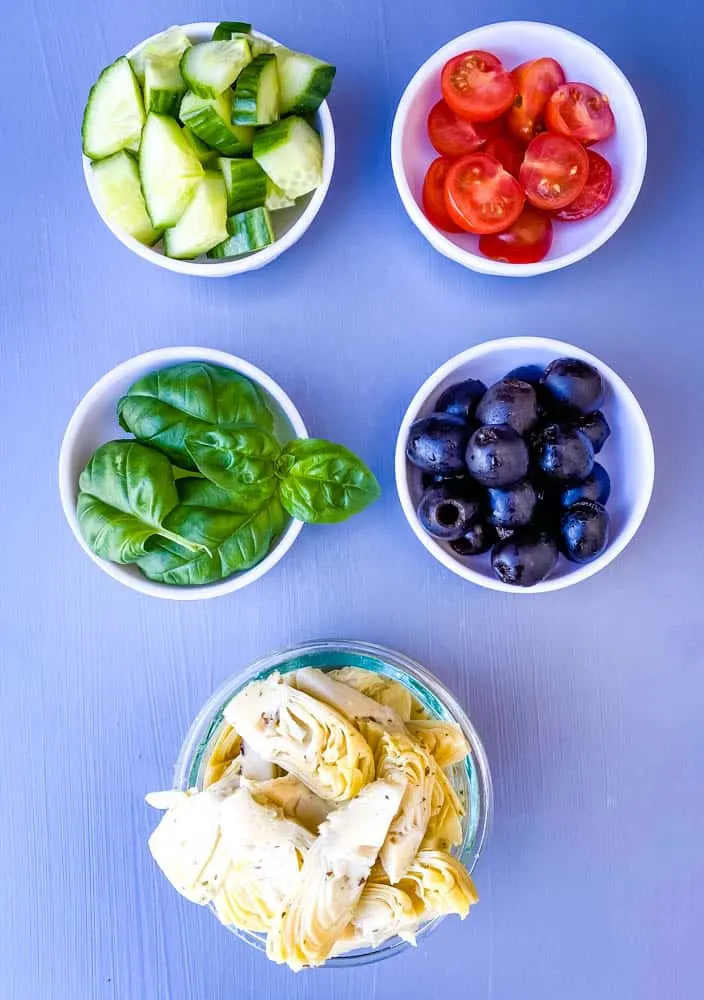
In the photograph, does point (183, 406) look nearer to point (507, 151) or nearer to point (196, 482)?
point (196, 482)

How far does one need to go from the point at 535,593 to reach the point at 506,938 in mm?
380

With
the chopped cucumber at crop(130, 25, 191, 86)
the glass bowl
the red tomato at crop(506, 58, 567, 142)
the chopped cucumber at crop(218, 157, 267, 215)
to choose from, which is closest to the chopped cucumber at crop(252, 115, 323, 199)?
the chopped cucumber at crop(218, 157, 267, 215)

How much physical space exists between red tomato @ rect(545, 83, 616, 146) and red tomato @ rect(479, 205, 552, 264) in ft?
0.28

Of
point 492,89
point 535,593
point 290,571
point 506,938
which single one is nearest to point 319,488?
point 290,571

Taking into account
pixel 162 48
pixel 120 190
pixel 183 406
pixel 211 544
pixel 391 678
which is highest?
pixel 162 48

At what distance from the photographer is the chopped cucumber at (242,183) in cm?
89

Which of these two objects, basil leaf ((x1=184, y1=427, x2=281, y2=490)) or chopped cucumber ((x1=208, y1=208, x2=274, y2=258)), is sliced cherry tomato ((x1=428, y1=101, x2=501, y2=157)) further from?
basil leaf ((x1=184, y1=427, x2=281, y2=490))

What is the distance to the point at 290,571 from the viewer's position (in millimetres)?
995

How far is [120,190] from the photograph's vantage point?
90 centimetres

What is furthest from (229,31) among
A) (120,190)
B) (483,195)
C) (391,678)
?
(391,678)

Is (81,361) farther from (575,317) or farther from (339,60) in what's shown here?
(575,317)

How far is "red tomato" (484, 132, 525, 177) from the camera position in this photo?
95 cm

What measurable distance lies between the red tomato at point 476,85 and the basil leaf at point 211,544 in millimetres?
434

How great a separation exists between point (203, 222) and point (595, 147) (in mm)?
425
